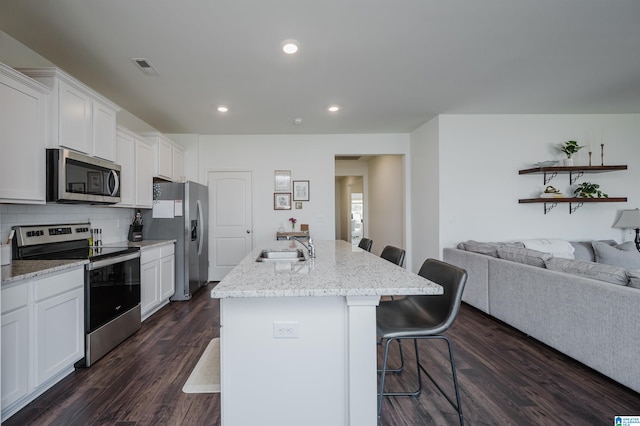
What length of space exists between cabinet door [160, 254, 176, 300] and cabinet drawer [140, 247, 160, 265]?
152 mm

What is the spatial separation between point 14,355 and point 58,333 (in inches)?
12.2

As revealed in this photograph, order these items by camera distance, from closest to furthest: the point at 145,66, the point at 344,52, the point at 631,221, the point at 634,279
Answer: the point at 634,279 < the point at 344,52 < the point at 145,66 < the point at 631,221

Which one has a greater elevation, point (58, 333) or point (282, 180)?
point (282, 180)

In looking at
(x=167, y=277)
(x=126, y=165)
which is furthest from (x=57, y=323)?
(x=126, y=165)

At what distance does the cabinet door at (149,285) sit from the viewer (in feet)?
10.3

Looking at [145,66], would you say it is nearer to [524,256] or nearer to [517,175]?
[524,256]

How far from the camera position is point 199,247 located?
14.4 feet

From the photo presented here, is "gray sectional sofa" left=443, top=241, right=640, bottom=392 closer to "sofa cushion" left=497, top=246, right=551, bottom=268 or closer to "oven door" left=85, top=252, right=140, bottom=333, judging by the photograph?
"sofa cushion" left=497, top=246, right=551, bottom=268

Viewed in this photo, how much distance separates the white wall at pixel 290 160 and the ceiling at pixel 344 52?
110 centimetres

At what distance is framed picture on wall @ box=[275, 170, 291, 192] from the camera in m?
5.21

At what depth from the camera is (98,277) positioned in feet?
7.72

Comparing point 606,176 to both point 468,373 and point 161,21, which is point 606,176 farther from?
point 161,21

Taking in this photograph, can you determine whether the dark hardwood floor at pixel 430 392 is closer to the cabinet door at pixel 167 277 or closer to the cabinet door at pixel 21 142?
the cabinet door at pixel 167 277

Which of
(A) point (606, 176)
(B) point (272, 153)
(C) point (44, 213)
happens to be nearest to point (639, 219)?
(A) point (606, 176)
